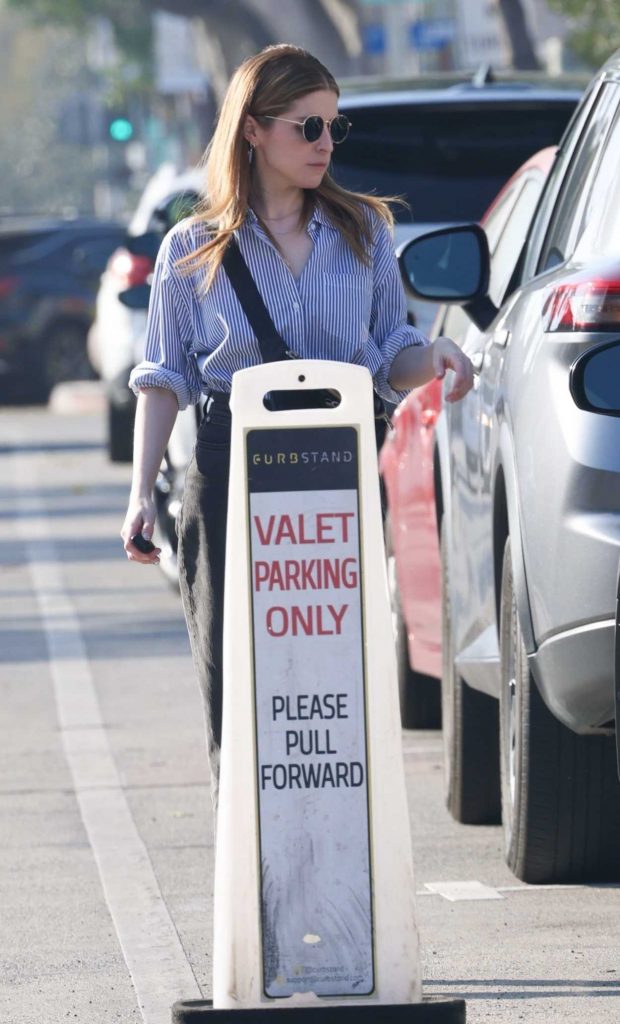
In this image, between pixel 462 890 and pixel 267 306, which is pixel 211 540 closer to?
pixel 267 306

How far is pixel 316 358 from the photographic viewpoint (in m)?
4.61

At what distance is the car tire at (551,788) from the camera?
540 cm

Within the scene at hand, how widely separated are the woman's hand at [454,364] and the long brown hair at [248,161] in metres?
0.23

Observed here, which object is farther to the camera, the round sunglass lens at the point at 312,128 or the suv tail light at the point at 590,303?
the suv tail light at the point at 590,303

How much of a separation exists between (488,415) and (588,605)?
1.09m

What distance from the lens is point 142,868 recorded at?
6113mm

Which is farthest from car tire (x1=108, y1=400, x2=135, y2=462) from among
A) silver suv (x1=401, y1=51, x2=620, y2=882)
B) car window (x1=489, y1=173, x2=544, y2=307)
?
silver suv (x1=401, y1=51, x2=620, y2=882)

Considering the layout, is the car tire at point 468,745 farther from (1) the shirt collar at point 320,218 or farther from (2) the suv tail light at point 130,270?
(2) the suv tail light at point 130,270

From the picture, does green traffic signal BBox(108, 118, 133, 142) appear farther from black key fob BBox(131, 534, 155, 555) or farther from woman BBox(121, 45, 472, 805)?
black key fob BBox(131, 534, 155, 555)

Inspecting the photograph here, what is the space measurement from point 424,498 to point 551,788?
6.28 ft

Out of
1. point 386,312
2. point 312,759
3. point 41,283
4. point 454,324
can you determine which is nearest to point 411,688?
point 454,324

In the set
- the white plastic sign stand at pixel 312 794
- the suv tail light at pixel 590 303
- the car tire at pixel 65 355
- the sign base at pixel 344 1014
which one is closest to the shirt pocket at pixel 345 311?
the suv tail light at pixel 590 303

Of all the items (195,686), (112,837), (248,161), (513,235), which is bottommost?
(195,686)

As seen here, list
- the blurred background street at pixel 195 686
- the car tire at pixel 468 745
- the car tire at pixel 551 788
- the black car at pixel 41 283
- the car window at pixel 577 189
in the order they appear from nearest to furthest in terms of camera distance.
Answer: the blurred background street at pixel 195 686, the car tire at pixel 551 788, the car window at pixel 577 189, the car tire at pixel 468 745, the black car at pixel 41 283
